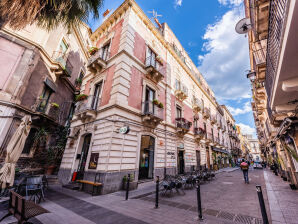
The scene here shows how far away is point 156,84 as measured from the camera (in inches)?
495

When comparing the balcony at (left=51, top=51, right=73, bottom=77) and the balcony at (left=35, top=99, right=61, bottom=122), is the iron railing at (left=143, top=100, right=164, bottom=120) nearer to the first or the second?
→ the balcony at (left=35, top=99, right=61, bottom=122)

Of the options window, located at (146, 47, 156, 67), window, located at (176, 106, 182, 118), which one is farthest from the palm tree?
window, located at (176, 106, 182, 118)

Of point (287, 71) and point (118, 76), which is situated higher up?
point (118, 76)

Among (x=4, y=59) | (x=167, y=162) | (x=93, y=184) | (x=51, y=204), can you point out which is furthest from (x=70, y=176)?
(x=4, y=59)

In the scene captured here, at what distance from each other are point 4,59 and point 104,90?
739 cm

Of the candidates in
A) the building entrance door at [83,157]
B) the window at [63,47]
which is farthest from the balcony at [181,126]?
the window at [63,47]

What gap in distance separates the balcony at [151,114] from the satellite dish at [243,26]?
727cm

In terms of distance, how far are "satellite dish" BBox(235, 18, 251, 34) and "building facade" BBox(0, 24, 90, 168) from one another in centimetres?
971

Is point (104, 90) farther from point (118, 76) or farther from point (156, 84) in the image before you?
point (156, 84)

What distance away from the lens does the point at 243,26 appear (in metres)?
8.34

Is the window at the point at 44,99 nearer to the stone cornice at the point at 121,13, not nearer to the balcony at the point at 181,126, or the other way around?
the stone cornice at the point at 121,13

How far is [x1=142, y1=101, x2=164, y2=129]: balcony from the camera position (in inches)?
386

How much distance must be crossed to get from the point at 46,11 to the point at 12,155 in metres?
6.39

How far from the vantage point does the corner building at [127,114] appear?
8230 mm
